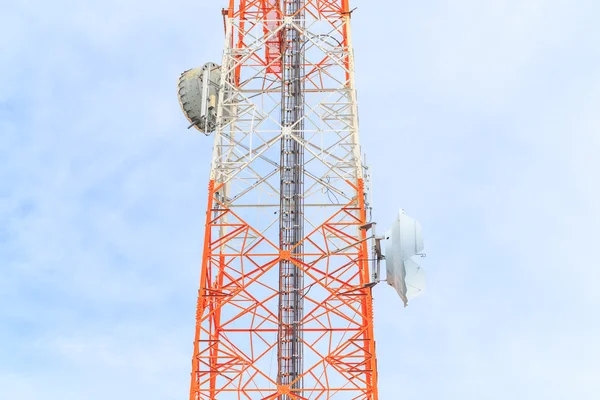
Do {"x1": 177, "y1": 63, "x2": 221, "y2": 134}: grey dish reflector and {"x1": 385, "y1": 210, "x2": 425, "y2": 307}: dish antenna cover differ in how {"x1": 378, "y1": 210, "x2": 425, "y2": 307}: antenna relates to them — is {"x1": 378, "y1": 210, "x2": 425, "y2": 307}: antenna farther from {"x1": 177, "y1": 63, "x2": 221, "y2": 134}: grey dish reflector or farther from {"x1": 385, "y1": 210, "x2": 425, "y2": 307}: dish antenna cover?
{"x1": 177, "y1": 63, "x2": 221, "y2": 134}: grey dish reflector

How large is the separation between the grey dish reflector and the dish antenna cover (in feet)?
33.5

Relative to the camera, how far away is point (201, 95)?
41781 mm

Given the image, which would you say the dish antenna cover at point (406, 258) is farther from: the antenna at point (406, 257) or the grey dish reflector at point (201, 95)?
the grey dish reflector at point (201, 95)

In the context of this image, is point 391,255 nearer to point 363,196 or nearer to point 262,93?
point 363,196

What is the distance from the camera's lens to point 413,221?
117 ft

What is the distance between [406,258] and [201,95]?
41.5 ft

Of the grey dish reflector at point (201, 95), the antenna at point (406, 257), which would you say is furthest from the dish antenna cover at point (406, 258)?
the grey dish reflector at point (201, 95)

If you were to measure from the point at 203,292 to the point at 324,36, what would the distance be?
13159mm

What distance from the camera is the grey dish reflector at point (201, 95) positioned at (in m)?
41.1

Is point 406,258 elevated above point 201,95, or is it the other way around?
point 201,95

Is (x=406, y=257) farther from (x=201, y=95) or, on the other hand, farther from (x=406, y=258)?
(x=201, y=95)

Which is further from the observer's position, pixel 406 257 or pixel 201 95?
pixel 201 95

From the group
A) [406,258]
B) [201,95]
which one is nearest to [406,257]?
[406,258]

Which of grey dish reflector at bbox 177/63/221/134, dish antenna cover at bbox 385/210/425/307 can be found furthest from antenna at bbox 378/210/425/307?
grey dish reflector at bbox 177/63/221/134
